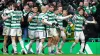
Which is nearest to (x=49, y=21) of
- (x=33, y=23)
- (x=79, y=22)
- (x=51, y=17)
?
(x=51, y=17)

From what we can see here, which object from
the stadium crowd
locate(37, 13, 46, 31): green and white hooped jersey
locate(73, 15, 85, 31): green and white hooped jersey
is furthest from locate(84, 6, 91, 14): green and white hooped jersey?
locate(37, 13, 46, 31): green and white hooped jersey

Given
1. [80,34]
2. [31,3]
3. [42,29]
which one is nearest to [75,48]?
[80,34]

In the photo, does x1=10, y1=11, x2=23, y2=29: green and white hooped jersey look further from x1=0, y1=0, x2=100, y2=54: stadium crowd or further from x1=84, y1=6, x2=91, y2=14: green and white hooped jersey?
x1=84, y1=6, x2=91, y2=14: green and white hooped jersey

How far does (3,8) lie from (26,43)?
1.67m

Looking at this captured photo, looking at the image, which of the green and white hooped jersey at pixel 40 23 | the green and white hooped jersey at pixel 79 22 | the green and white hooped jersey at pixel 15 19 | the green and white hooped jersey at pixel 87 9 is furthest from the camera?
the green and white hooped jersey at pixel 87 9

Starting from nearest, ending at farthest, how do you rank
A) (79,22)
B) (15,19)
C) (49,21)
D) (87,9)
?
1. (15,19)
2. (49,21)
3. (79,22)
4. (87,9)

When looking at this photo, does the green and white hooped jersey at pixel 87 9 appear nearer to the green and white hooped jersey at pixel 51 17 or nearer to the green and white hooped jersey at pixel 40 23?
the green and white hooped jersey at pixel 51 17

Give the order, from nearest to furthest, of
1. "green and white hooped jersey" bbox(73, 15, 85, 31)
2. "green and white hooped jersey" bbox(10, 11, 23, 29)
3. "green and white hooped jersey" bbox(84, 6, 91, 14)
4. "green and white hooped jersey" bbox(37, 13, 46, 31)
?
1. "green and white hooped jersey" bbox(10, 11, 23, 29)
2. "green and white hooped jersey" bbox(37, 13, 46, 31)
3. "green and white hooped jersey" bbox(73, 15, 85, 31)
4. "green and white hooped jersey" bbox(84, 6, 91, 14)

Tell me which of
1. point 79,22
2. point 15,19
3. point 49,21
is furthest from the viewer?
point 79,22

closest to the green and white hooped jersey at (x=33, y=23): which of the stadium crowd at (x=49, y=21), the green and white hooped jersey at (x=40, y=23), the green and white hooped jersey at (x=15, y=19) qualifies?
the stadium crowd at (x=49, y=21)

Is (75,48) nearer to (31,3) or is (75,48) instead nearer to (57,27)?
(57,27)

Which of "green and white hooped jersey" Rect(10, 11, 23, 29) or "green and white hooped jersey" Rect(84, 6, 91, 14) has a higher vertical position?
"green and white hooped jersey" Rect(84, 6, 91, 14)

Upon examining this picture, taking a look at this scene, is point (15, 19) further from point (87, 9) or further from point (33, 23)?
point (87, 9)

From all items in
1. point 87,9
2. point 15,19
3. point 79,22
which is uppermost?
point 87,9
